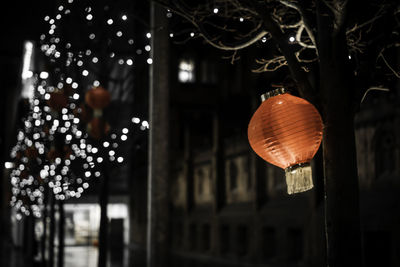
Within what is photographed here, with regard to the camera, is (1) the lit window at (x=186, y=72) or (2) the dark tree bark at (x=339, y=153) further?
(1) the lit window at (x=186, y=72)

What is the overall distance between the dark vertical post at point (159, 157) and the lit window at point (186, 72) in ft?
91.6

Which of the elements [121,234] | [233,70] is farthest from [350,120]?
[233,70]

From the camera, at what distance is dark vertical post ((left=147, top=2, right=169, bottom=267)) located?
518 cm

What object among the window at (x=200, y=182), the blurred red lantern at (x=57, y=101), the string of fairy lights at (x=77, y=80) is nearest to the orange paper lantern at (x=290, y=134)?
the string of fairy lights at (x=77, y=80)

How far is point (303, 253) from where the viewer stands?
18922 millimetres

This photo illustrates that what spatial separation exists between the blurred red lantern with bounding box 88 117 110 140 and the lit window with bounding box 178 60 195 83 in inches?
917

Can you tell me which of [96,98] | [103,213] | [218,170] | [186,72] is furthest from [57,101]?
[186,72]

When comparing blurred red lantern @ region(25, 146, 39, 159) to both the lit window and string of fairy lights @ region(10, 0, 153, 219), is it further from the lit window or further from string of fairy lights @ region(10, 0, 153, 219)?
the lit window

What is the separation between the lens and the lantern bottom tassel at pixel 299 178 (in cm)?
452

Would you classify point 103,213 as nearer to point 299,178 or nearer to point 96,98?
point 96,98

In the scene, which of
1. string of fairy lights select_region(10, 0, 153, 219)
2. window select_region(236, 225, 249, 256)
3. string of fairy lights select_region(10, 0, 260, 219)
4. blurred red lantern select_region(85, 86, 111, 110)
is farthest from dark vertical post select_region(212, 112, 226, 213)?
blurred red lantern select_region(85, 86, 111, 110)

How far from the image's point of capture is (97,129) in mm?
10039

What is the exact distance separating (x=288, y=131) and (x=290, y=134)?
30mm

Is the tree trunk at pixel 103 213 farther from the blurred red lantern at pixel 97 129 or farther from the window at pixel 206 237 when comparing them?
the window at pixel 206 237
